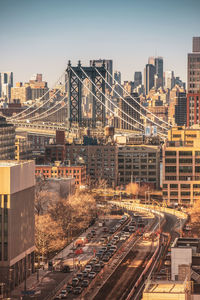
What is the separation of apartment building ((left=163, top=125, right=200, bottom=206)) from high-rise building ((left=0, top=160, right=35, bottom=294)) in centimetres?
3755

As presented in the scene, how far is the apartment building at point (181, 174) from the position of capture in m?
89.4

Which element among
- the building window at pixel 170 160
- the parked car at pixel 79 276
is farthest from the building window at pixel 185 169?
the parked car at pixel 79 276

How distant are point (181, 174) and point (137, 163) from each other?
2212 cm

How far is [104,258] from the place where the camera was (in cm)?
5966

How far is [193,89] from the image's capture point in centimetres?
13138

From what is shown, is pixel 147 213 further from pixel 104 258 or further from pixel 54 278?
pixel 54 278

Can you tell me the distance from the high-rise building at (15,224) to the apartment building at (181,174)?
123 feet

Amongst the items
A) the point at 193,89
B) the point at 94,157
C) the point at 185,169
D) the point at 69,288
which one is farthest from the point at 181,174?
the point at 193,89

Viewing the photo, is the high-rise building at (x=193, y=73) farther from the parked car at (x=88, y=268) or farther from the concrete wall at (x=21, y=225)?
the concrete wall at (x=21, y=225)

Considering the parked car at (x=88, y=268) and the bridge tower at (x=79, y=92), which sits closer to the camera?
the parked car at (x=88, y=268)

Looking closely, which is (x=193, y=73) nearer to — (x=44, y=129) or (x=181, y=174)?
(x=44, y=129)

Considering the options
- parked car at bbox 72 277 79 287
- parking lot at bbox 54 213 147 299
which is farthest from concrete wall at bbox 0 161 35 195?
parking lot at bbox 54 213 147 299

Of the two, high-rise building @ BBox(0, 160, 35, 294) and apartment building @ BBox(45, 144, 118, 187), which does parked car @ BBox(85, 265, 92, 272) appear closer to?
high-rise building @ BBox(0, 160, 35, 294)

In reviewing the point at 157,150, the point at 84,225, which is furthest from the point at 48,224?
the point at 157,150
